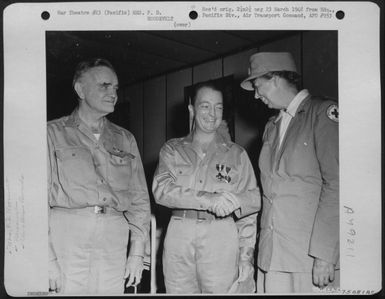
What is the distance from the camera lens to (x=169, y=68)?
124 cm

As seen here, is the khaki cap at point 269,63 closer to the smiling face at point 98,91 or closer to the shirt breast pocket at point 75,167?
the smiling face at point 98,91

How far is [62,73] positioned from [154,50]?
0.22 m

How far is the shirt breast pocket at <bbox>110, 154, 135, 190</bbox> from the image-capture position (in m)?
1.18

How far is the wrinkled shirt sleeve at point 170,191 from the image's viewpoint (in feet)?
3.75

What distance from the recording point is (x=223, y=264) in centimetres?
115

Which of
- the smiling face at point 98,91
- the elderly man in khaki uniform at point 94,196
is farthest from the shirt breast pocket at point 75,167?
the smiling face at point 98,91

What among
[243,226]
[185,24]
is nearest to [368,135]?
[243,226]

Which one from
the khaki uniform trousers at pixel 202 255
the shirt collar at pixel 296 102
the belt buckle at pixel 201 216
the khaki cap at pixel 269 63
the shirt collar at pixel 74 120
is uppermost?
the khaki cap at pixel 269 63

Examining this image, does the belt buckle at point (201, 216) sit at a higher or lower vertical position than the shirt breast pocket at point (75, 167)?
lower

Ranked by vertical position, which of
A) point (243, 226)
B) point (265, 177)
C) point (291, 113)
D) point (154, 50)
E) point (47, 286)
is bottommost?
point (47, 286)

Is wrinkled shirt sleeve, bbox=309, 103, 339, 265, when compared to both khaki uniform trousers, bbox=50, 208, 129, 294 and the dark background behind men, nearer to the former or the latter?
the dark background behind men

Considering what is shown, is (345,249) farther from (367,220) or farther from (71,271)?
(71,271)

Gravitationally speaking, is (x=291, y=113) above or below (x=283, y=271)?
above

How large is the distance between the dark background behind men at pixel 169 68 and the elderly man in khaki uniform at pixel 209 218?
5 cm
